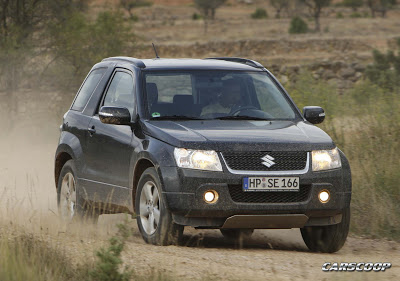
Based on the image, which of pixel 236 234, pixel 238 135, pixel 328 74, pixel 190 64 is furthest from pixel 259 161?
pixel 328 74

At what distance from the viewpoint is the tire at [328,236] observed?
7.63 metres

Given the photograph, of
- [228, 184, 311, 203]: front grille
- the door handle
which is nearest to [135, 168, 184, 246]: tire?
[228, 184, 311, 203]: front grille

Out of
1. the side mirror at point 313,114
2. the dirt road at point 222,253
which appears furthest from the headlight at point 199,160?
the side mirror at point 313,114

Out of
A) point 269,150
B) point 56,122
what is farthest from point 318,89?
point 269,150

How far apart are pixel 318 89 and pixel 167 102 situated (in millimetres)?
8525

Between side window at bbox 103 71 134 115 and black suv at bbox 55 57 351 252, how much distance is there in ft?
0.04

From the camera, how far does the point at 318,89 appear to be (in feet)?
53.4

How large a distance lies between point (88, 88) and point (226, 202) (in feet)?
9.53

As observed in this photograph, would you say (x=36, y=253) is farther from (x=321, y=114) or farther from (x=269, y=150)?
(x=321, y=114)

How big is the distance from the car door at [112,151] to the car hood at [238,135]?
399 mm

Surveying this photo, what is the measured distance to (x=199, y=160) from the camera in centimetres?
705

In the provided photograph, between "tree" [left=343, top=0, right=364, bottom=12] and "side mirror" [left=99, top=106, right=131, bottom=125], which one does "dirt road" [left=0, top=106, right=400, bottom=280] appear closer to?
"side mirror" [left=99, top=106, right=131, bottom=125]

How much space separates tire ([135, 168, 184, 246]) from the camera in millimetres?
7188

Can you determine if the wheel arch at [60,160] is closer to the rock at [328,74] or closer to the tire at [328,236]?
the tire at [328,236]
